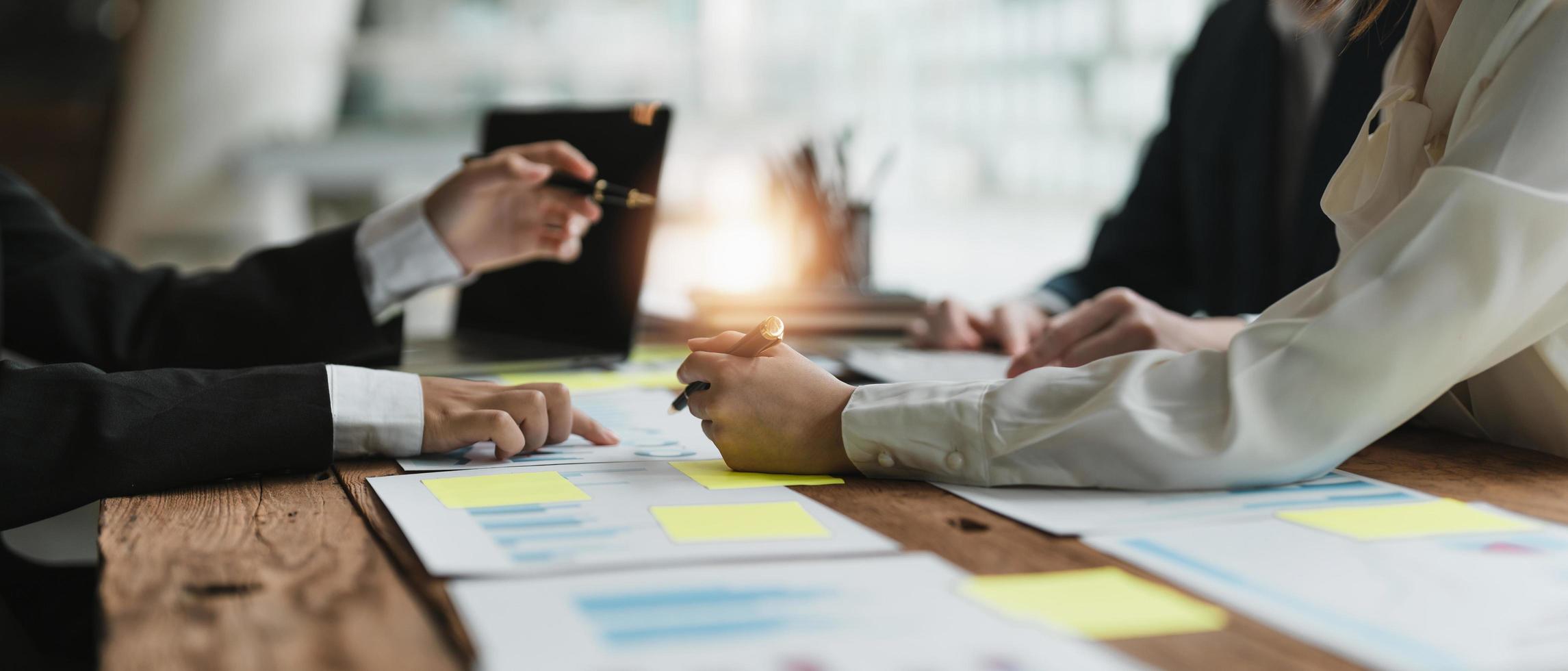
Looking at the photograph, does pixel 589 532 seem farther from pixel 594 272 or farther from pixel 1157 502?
pixel 594 272

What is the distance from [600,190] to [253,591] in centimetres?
88

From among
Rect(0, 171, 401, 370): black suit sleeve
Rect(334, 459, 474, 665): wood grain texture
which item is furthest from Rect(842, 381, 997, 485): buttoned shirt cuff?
Rect(0, 171, 401, 370): black suit sleeve

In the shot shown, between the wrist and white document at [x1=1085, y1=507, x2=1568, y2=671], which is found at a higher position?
white document at [x1=1085, y1=507, x2=1568, y2=671]

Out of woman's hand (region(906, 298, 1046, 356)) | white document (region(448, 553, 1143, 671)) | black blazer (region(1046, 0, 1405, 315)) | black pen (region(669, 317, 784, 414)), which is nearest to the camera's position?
white document (region(448, 553, 1143, 671))

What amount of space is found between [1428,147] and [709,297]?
37.4 inches

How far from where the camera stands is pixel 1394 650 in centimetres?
46

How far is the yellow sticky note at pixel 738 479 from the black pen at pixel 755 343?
0.16 ft

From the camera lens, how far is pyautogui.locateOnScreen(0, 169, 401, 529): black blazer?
2.46 feet

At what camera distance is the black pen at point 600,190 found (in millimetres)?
1356

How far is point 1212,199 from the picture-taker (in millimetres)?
2008

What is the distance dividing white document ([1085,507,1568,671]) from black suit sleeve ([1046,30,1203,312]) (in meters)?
1.43

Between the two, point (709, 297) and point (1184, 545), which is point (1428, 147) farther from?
point (709, 297)

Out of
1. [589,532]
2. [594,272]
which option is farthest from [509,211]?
[589,532]

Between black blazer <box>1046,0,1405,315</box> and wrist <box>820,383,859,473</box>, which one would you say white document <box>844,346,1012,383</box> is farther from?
black blazer <box>1046,0,1405,315</box>
